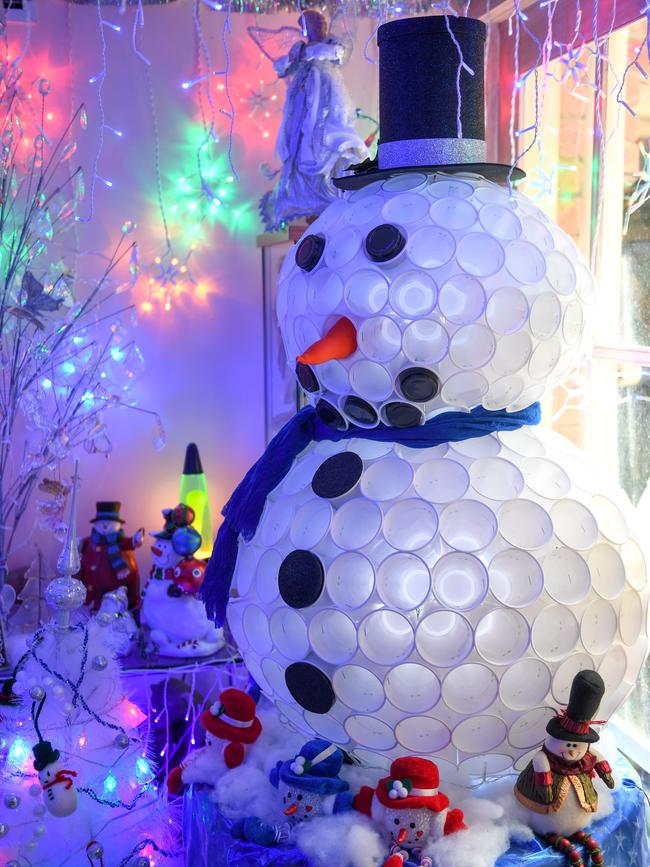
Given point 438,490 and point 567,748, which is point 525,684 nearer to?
point 567,748

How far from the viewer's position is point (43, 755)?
150 centimetres

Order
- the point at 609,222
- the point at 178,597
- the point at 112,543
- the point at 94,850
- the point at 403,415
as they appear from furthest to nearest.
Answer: the point at 112,543 → the point at 178,597 → the point at 609,222 → the point at 94,850 → the point at 403,415

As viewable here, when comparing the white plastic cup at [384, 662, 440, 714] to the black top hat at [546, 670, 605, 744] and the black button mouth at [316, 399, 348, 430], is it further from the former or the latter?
the black button mouth at [316, 399, 348, 430]

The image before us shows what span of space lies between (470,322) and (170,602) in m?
1.23

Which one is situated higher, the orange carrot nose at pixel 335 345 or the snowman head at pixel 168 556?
the orange carrot nose at pixel 335 345

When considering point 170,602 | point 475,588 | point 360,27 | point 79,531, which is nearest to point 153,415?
point 79,531

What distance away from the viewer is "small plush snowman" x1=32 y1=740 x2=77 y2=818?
1497mm

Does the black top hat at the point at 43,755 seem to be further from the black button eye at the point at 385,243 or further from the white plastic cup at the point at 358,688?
the black button eye at the point at 385,243

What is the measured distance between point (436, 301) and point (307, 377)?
9.3 inches

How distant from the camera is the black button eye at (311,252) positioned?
138 centimetres

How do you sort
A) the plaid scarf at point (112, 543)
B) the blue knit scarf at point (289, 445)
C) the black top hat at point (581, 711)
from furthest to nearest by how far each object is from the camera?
1. the plaid scarf at point (112, 543)
2. the blue knit scarf at point (289, 445)
3. the black top hat at point (581, 711)

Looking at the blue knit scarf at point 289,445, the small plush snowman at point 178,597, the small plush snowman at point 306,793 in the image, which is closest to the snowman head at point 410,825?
the small plush snowman at point 306,793

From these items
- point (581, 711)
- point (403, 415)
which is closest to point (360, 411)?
point (403, 415)

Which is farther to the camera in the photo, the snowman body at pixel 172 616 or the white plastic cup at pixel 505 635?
the snowman body at pixel 172 616
